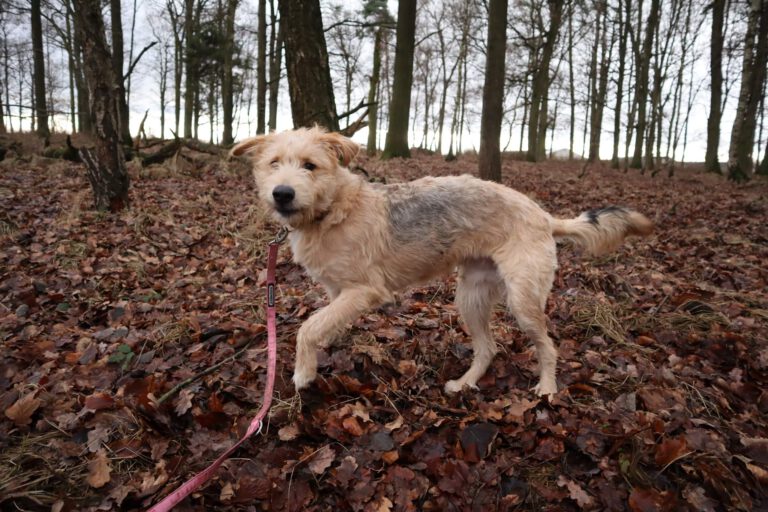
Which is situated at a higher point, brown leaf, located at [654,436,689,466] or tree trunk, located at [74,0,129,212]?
tree trunk, located at [74,0,129,212]

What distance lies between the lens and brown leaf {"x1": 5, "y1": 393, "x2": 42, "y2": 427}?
2758mm

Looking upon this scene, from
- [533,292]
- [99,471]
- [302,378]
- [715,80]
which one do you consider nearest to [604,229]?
[533,292]

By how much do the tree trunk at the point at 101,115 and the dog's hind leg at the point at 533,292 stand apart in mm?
7168

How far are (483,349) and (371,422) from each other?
134 centimetres

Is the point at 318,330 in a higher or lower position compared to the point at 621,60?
lower

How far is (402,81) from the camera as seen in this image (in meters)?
17.1

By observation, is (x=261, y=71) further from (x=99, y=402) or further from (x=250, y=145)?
(x=99, y=402)

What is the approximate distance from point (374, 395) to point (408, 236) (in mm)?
1313

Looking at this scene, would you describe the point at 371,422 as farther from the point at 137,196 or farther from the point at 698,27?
the point at 698,27

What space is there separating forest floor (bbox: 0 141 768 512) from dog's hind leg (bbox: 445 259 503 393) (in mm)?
196

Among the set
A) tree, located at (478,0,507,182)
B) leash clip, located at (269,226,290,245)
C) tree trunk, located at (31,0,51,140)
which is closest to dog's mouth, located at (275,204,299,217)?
leash clip, located at (269,226,290,245)

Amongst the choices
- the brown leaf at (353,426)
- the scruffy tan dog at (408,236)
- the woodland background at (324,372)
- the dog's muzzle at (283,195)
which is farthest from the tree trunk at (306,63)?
the brown leaf at (353,426)

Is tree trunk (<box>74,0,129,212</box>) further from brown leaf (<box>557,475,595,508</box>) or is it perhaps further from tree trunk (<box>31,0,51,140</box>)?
tree trunk (<box>31,0,51,140</box>)

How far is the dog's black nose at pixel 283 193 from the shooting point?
304cm
